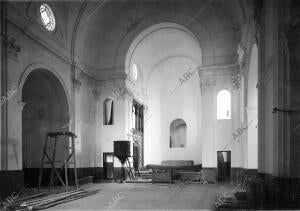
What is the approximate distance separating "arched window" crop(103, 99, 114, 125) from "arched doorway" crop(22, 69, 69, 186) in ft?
12.0

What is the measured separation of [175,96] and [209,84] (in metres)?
8.50

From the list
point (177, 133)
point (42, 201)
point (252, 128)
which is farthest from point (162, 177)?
point (177, 133)

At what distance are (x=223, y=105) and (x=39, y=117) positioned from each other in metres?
10.1

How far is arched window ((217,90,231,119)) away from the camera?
738 inches

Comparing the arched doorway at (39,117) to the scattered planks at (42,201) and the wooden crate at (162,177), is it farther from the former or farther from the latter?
the scattered planks at (42,201)

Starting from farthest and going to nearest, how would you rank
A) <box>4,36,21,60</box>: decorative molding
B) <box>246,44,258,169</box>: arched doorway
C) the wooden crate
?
the wooden crate
<box>246,44,258,169</box>: arched doorway
<box>4,36,21,60</box>: decorative molding

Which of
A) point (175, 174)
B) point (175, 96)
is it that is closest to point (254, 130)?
point (175, 174)

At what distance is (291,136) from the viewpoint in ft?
24.3

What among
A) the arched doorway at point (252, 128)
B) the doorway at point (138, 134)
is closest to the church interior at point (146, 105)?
the arched doorway at point (252, 128)

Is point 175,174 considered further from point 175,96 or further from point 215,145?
point 175,96

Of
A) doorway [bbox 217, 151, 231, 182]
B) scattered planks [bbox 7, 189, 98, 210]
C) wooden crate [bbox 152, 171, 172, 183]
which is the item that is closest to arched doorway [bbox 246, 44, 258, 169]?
doorway [bbox 217, 151, 231, 182]

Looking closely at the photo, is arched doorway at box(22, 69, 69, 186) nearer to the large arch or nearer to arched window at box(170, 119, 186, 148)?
Answer: the large arch

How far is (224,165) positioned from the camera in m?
18.5

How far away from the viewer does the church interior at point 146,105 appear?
7996mm
